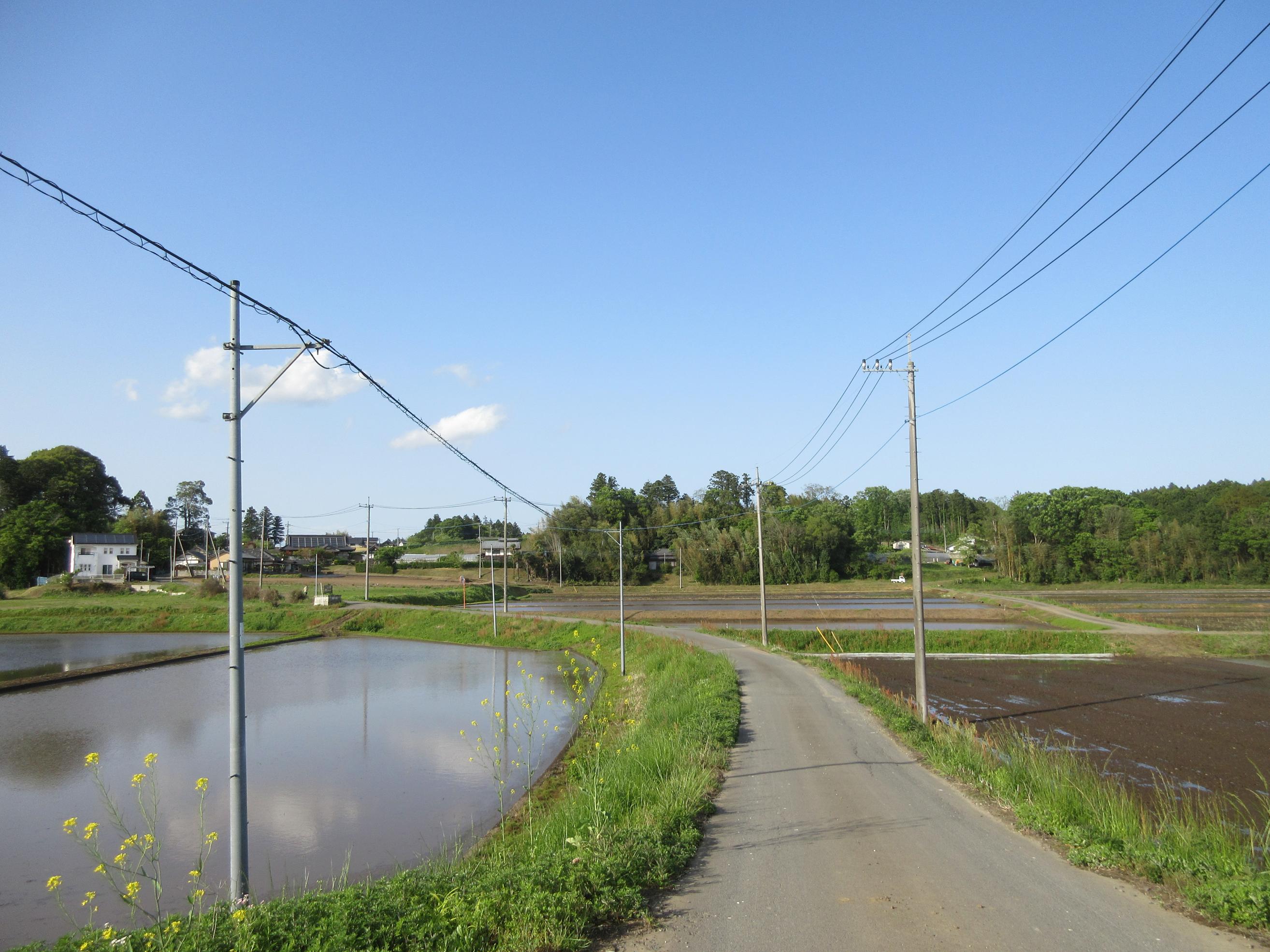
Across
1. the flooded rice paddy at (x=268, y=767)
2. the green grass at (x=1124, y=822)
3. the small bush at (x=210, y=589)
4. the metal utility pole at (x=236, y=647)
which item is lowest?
the flooded rice paddy at (x=268, y=767)

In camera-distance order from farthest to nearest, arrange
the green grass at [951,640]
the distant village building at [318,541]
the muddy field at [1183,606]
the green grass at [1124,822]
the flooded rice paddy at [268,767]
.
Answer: the distant village building at [318,541] → the muddy field at [1183,606] → the green grass at [951,640] → the flooded rice paddy at [268,767] → the green grass at [1124,822]

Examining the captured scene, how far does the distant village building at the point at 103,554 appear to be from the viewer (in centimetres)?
6875

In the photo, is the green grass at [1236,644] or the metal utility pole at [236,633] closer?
the metal utility pole at [236,633]

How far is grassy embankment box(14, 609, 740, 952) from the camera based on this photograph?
16.8ft

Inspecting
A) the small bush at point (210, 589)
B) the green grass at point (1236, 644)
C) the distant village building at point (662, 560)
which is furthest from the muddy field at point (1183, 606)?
the small bush at point (210, 589)

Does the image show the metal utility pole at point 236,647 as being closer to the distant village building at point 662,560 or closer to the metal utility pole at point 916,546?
the metal utility pole at point 916,546

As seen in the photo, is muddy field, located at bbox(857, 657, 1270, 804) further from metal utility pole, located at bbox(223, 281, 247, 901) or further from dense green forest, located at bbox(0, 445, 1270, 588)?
dense green forest, located at bbox(0, 445, 1270, 588)

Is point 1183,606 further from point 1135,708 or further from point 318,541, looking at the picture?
point 318,541

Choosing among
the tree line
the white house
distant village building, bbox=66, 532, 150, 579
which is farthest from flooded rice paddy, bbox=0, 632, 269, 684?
the white house

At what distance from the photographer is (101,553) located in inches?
2751

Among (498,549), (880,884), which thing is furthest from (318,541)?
(880,884)

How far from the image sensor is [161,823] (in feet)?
40.3

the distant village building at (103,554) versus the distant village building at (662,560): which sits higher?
the distant village building at (103,554)

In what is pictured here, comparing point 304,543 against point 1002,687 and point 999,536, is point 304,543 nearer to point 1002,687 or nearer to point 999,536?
point 999,536
